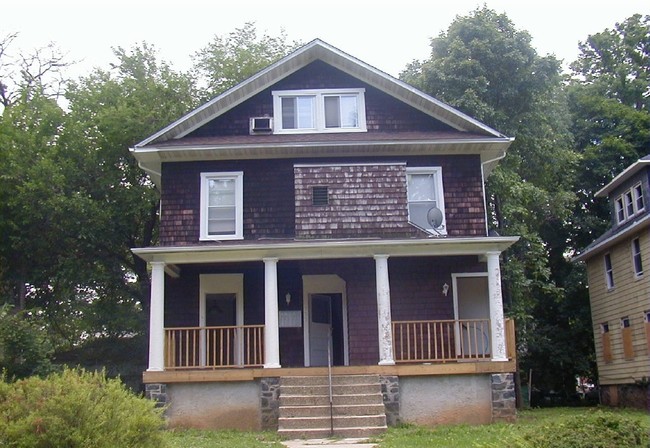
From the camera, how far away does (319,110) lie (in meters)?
18.6

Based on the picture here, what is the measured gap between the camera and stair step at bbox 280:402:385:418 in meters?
14.2

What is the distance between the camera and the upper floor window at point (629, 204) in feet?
77.2

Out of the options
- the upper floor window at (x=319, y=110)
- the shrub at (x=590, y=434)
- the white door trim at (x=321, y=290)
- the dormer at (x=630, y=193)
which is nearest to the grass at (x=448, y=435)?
the shrub at (x=590, y=434)

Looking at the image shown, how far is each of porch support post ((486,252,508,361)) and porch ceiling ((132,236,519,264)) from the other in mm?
311

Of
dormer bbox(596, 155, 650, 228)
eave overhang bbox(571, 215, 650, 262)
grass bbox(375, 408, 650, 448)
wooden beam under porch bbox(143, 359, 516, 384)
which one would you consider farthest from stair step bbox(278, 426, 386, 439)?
dormer bbox(596, 155, 650, 228)

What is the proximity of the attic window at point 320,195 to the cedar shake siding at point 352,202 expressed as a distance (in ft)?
0.07

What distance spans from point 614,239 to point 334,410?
1292 centimetres

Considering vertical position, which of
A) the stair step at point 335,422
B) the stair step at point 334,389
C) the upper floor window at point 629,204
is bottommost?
the stair step at point 335,422

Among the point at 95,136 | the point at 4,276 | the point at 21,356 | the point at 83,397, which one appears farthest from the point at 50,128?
the point at 83,397

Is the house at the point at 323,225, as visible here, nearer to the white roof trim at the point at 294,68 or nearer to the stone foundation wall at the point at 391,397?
the white roof trim at the point at 294,68

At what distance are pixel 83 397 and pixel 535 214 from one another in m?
21.7

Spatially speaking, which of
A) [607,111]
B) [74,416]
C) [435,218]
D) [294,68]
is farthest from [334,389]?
[607,111]

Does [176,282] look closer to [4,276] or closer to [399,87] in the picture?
[399,87]

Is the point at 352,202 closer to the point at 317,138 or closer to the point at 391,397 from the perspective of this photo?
the point at 317,138
